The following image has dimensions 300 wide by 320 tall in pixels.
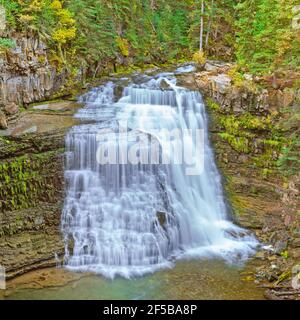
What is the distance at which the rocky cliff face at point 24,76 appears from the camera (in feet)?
40.5

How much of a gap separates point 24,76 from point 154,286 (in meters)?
9.29

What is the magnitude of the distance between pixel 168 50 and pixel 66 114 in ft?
45.8

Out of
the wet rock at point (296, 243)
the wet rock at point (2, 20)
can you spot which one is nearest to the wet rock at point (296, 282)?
the wet rock at point (296, 243)

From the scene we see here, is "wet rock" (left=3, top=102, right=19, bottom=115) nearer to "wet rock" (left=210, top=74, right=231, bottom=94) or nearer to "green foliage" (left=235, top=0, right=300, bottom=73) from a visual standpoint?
"wet rock" (left=210, top=74, right=231, bottom=94)

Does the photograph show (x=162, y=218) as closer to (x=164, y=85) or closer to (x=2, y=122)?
(x=2, y=122)

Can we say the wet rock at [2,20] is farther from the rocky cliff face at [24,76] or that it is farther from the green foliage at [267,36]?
the green foliage at [267,36]

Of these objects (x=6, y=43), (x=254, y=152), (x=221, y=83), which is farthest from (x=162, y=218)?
(x=6, y=43)

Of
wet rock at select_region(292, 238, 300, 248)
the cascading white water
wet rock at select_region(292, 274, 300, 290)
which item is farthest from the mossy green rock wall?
wet rock at select_region(292, 238, 300, 248)

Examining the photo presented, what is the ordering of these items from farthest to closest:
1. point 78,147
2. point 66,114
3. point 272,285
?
point 66,114 → point 78,147 → point 272,285

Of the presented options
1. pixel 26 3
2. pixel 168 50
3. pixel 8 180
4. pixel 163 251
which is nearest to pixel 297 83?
pixel 163 251

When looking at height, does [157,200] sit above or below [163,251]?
above

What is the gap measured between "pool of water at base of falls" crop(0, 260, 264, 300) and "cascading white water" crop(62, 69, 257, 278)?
1.78 feet

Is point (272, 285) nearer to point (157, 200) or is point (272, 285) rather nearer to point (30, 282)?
point (157, 200)

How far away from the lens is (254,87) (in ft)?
50.1
